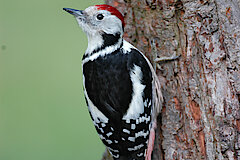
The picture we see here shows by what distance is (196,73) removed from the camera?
6.48 feet

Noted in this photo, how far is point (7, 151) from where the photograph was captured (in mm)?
4109

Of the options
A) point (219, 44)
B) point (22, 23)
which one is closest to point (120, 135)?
point (219, 44)

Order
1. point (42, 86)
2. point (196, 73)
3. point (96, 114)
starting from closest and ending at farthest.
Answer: point (196, 73), point (96, 114), point (42, 86)

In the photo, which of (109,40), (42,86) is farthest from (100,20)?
(42,86)

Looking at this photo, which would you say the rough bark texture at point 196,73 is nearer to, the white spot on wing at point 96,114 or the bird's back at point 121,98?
the bird's back at point 121,98

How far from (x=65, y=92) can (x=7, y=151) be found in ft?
3.54

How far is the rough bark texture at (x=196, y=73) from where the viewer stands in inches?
A: 72.7

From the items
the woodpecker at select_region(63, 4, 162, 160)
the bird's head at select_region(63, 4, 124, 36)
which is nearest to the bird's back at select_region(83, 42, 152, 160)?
the woodpecker at select_region(63, 4, 162, 160)

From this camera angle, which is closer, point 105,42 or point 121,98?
point 121,98

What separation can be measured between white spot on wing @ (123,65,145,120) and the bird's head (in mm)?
310

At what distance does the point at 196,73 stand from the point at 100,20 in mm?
716

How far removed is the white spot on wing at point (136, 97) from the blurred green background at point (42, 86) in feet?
6.24

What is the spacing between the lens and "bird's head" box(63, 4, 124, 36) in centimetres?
208

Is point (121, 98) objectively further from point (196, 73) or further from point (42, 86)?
point (42, 86)
